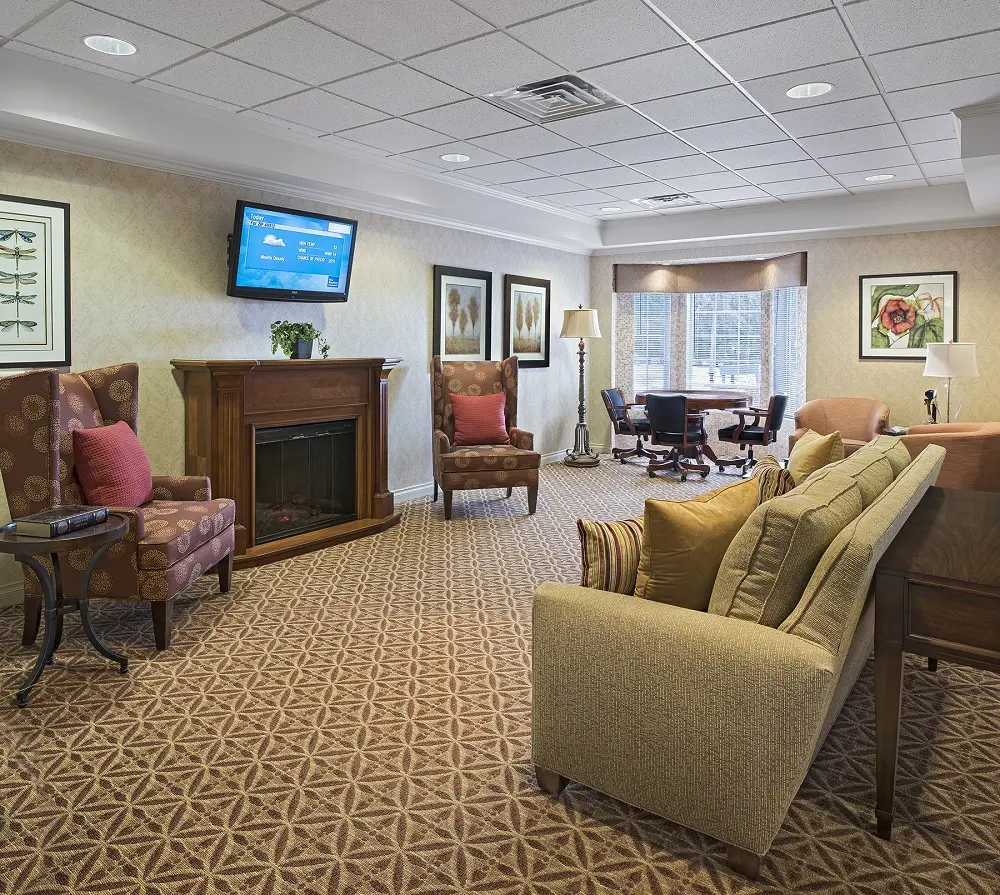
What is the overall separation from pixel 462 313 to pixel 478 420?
4.35 feet

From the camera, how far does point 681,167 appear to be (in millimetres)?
6117

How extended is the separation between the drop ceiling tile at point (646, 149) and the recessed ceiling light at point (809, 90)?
99 centimetres

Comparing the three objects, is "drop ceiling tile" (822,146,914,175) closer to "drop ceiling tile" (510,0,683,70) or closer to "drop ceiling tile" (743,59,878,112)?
"drop ceiling tile" (743,59,878,112)

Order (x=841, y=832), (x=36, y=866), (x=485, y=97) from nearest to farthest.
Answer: (x=36, y=866), (x=841, y=832), (x=485, y=97)

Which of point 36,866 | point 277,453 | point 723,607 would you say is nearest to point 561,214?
point 277,453

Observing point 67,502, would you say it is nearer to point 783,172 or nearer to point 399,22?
point 399,22

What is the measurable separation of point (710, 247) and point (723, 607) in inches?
293

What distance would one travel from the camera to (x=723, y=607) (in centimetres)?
206

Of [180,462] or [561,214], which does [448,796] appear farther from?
[561,214]

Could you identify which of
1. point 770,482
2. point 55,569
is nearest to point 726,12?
point 770,482

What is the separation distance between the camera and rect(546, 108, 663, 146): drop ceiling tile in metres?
4.73

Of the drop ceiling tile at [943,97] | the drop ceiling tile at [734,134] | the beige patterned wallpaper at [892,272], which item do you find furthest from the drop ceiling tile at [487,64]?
the beige patterned wallpaper at [892,272]

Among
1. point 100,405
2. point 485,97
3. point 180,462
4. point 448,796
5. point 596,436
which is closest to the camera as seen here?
point 448,796

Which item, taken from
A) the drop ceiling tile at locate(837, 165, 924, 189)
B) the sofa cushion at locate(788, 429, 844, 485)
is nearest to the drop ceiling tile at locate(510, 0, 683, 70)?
the sofa cushion at locate(788, 429, 844, 485)
